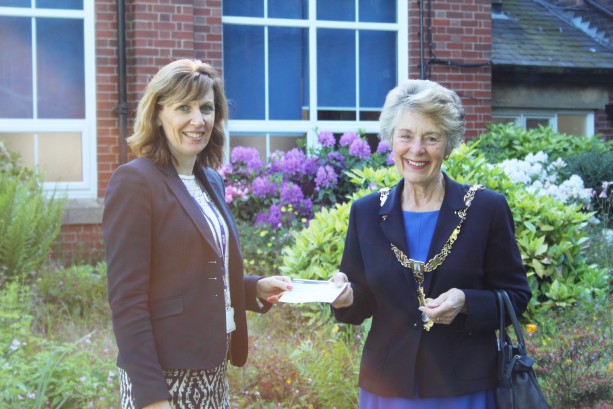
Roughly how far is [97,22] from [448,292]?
7040 mm

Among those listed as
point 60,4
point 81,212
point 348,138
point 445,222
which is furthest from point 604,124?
point 445,222

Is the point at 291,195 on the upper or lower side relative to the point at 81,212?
upper

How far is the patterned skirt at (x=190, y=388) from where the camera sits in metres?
2.77

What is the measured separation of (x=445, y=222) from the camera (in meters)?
2.95

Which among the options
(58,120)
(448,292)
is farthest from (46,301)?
(448,292)

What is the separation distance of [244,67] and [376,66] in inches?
61.1

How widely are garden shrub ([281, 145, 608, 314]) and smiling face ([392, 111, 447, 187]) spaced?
3072mm

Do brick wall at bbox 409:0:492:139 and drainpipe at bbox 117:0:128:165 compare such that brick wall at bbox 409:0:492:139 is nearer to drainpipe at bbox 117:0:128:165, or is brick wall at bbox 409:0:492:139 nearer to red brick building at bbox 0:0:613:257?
red brick building at bbox 0:0:613:257

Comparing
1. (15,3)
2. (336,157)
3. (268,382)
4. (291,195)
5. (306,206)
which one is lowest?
(268,382)

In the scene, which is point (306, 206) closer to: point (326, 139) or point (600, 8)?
point (326, 139)

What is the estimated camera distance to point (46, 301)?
7.38 metres

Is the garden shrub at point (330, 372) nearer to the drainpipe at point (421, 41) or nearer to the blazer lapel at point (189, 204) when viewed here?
the blazer lapel at point (189, 204)

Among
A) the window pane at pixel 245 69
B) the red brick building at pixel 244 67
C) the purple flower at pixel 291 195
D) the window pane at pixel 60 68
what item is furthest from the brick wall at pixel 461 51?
the window pane at pixel 60 68

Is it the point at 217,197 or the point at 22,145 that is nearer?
the point at 217,197
